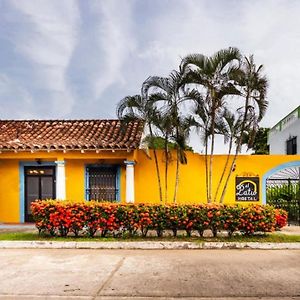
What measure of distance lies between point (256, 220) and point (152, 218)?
255 cm

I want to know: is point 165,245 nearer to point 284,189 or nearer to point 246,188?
point 246,188

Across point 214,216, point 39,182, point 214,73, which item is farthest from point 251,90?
point 39,182

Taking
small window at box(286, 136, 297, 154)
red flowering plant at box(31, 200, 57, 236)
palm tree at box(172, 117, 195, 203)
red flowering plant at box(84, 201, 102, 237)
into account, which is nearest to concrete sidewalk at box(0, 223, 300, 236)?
red flowering plant at box(31, 200, 57, 236)

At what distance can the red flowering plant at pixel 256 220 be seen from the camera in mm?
11555

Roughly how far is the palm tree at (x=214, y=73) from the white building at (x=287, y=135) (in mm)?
7262

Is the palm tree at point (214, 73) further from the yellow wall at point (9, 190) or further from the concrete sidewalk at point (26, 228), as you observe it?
the yellow wall at point (9, 190)

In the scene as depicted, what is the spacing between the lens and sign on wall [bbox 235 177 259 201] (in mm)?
15773

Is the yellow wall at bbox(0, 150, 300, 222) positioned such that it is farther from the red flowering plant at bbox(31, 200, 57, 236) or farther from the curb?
the curb

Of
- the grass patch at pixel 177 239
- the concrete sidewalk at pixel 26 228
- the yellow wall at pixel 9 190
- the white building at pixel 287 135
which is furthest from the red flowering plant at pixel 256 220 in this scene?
the white building at pixel 287 135

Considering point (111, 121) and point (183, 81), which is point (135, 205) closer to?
point (183, 81)

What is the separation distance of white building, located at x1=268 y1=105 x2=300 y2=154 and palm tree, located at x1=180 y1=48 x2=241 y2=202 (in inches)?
286

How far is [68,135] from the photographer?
1639 cm

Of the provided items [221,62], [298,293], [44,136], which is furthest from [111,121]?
[298,293]

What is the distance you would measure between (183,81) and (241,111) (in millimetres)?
2119
